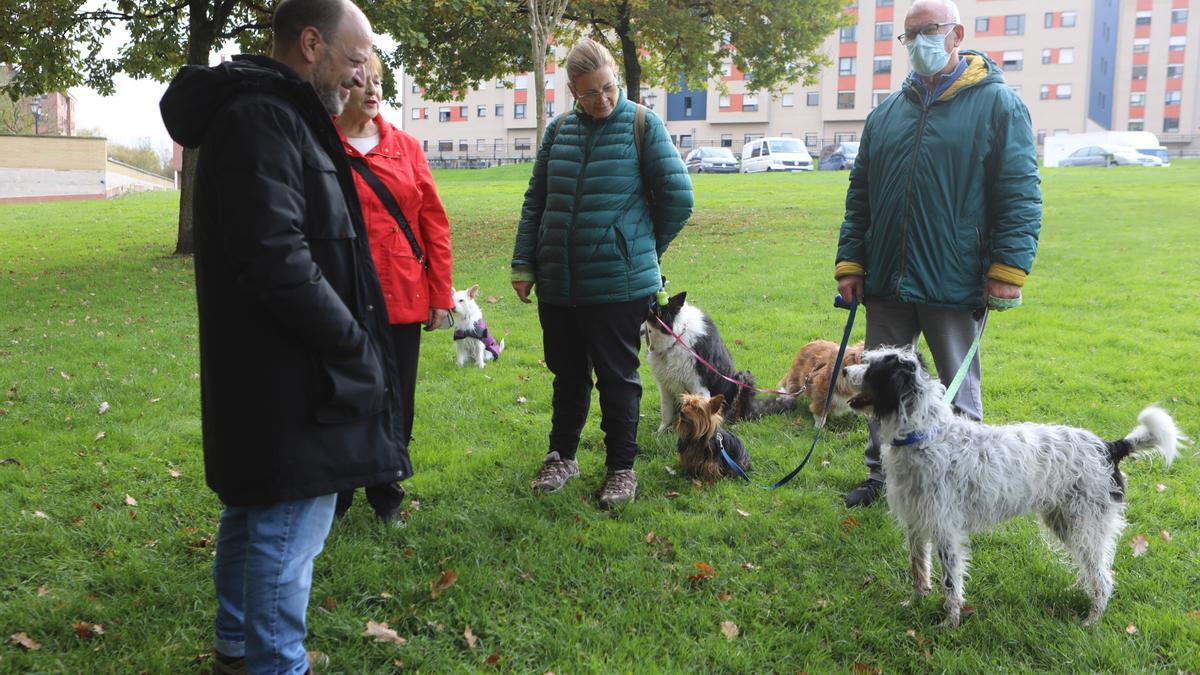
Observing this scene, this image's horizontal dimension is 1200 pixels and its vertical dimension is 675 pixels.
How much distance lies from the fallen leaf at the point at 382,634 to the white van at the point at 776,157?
3556 centimetres

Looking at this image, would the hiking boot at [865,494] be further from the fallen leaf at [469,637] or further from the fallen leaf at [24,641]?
the fallen leaf at [24,641]

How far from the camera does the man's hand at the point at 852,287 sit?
13.9 ft

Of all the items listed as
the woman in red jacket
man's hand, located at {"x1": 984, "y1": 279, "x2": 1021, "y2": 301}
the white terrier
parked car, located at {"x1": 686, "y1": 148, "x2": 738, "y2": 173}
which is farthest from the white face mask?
parked car, located at {"x1": 686, "y1": 148, "x2": 738, "y2": 173}

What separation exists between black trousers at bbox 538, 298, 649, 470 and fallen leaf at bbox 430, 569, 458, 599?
128 cm

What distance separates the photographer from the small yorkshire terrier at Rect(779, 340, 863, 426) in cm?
573

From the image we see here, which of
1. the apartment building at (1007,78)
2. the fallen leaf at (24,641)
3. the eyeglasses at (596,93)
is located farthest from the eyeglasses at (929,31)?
the apartment building at (1007,78)

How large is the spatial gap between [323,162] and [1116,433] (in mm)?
5599

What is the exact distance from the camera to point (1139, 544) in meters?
3.90

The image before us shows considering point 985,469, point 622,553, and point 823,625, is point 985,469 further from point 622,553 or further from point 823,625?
point 622,553

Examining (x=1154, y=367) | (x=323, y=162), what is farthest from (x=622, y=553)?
(x=1154, y=367)

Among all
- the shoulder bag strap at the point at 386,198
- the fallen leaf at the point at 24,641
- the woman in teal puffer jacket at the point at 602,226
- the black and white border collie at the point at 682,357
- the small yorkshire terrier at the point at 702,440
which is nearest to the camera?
the fallen leaf at the point at 24,641

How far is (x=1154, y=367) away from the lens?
7.03 metres

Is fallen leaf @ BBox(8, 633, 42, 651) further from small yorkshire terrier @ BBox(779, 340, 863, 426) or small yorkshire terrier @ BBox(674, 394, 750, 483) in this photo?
small yorkshire terrier @ BBox(779, 340, 863, 426)

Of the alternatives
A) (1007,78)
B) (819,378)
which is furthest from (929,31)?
(1007,78)
